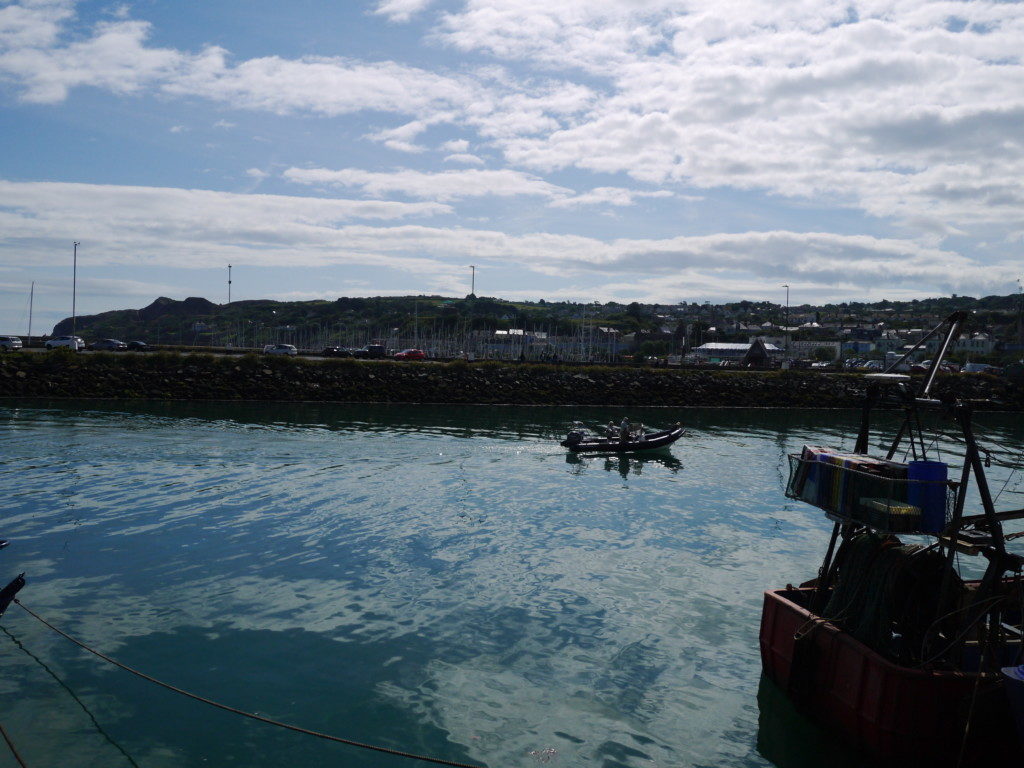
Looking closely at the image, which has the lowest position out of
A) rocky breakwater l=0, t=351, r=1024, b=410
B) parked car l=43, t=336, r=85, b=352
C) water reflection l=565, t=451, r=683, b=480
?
water reflection l=565, t=451, r=683, b=480

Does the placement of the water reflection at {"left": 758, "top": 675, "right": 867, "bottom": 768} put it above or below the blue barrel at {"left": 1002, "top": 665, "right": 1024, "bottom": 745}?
below

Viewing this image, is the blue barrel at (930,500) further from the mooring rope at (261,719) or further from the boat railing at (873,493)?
the mooring rope at (261,719)

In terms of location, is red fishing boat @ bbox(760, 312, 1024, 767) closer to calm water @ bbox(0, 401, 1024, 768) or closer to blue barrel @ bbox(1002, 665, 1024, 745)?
blue barrel @ bbox(1002, 665, 1024, 745)

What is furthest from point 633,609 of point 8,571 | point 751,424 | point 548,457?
point 751,424

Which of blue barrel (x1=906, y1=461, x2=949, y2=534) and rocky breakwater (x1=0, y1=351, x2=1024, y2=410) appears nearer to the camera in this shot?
blue barrel (x1=906, y1=461, x2=949, y2=534)

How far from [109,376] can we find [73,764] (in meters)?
63.2

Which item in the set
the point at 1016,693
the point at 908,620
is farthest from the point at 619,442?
the point at 1016,693

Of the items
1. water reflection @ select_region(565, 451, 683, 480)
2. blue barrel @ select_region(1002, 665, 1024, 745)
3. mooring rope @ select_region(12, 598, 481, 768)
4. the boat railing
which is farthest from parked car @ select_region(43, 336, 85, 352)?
blue barrel @ select_region(1002, 665, 1024, 745)

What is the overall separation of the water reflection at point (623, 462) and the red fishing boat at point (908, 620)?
2597 centimetres

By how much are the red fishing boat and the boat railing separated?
0.07 feet

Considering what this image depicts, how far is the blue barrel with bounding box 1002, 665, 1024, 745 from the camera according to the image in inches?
420

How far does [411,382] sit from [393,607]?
188 ft

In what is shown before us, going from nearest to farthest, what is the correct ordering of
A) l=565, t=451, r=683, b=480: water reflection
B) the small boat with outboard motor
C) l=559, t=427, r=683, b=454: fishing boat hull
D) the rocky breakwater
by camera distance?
l=565, t=451, r=683, b=480: water reflection < l=559, t=427, r=683, b=454: fishing boat hull < the small boat with outboard motor < the rocky breakwater

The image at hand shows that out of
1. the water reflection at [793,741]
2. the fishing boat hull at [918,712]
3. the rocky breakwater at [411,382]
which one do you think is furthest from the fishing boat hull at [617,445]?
the fishing boat hull at [918,712]
